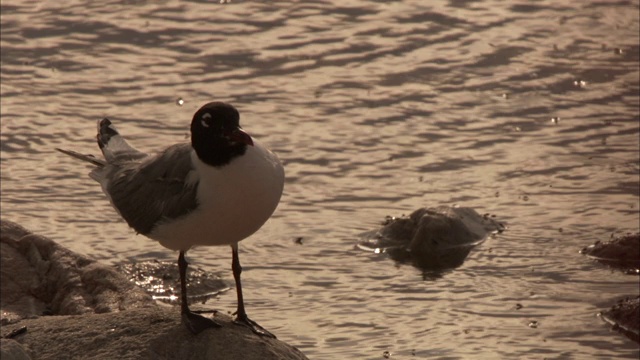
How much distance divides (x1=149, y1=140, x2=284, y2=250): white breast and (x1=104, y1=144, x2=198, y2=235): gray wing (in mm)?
96

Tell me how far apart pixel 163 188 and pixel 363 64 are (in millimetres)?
6854

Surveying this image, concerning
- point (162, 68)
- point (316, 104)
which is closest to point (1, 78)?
point (162, 68)

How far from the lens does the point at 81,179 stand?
12.6 m

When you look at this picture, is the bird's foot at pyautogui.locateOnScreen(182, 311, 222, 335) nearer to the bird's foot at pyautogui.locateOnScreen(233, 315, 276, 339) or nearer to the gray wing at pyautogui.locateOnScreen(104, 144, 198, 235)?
the bird's foot at pyautogui.locateOnScreen(233, 315, 276, 339)

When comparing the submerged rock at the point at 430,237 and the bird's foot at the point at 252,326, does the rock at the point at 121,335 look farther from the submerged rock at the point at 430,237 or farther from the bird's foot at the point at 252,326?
the submerged rock at the point at 430,237

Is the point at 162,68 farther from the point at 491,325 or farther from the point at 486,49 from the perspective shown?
the point at 491,325

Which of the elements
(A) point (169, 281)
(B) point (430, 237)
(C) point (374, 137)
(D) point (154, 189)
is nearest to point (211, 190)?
(D) point (154, 189)

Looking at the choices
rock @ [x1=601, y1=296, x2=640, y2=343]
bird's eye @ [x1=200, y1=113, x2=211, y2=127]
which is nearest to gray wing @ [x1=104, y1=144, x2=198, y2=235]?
bird's eye @ [x1=200, y1=113, x2=211, y2=127]

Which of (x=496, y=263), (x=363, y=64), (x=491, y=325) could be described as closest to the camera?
(x=491, y=325)

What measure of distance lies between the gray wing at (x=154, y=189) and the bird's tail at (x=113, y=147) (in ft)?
0.52

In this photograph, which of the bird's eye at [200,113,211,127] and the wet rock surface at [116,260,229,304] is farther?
the wet rock surface at [116,260,229,304]

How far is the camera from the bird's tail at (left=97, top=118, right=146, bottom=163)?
9.09m

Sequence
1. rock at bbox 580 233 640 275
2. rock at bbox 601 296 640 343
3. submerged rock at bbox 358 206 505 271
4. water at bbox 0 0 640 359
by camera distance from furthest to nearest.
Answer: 1. submerged rock at bbox 358 206 505 271
2. rock at bbox 580 233 640 275
3. water at bbox 0 0 640 359
4. rock at bbox 601 296 640 343

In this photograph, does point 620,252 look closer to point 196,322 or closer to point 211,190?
point 196,322
